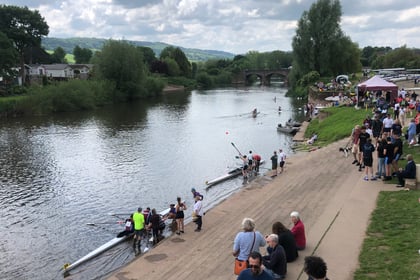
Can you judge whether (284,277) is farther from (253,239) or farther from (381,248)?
(381,248)

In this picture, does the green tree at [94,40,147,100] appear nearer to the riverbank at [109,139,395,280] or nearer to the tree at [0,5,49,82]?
the tree at [0,5,49,82]

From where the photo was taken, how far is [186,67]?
14325cm

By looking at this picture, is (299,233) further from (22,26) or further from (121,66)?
(22,26)

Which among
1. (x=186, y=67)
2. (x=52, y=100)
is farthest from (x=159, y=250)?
(x=186, y=67)

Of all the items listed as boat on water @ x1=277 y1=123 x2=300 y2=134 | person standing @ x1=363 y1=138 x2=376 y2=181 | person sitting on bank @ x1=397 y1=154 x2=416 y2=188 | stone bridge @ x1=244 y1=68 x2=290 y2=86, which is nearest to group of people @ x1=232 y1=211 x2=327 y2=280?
person sitting on bank @ x1=397 y1=154 x2=416 y2=188

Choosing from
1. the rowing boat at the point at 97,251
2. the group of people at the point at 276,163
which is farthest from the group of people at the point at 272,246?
the group of people at the point at 276,163

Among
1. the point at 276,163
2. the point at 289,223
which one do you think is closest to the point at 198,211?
the point at 289,223

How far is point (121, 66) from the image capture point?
77.9 meters

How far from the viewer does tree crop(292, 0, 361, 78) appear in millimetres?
76250

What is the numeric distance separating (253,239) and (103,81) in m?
70.1

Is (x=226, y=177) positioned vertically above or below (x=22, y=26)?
below

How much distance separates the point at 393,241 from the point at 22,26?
9052 centimetres

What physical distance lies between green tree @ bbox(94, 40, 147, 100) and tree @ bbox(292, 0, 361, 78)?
105ft

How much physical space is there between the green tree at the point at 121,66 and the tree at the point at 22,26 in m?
17.9
